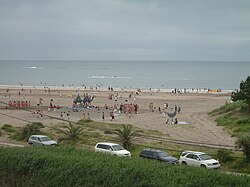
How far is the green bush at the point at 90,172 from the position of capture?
56.4ft

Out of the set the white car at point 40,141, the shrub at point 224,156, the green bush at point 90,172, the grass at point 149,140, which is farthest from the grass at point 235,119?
the green bush at point 90,172

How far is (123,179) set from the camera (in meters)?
17.6

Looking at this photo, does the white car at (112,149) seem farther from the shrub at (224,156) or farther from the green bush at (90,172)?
the shrub at (224,156)

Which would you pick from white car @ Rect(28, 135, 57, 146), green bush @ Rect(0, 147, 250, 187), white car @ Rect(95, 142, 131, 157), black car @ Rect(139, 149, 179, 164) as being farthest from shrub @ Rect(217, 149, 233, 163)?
white car @ Rect(28, 135, 57, 146)

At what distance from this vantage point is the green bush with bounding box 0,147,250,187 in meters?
17.2

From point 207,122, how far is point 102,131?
13841 mm

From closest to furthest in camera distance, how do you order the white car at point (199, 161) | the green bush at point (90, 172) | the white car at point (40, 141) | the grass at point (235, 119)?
the green bush at point (90, 172), the white car at point (199, 161), the white car at point (40, 141), the grass at point (235, 119)

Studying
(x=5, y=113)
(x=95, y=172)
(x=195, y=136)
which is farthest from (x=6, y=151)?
(x=5, y=113)

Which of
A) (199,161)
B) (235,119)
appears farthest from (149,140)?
(235,119)

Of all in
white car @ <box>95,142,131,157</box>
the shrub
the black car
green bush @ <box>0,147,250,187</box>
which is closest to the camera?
green bush @ <box>0,147,250,187</box>

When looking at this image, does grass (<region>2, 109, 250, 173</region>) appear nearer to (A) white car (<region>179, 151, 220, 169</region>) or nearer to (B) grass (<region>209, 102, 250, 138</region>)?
(B) grass (<region>209, 102, 250, 138</region>)

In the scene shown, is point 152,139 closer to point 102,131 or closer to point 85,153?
point 102,131

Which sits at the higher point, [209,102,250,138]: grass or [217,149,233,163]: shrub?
[209,102,250,138]: grass

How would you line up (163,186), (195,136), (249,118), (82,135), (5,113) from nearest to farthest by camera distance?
(163,186), (82,135), (195,136), (249,118), (5,113)
